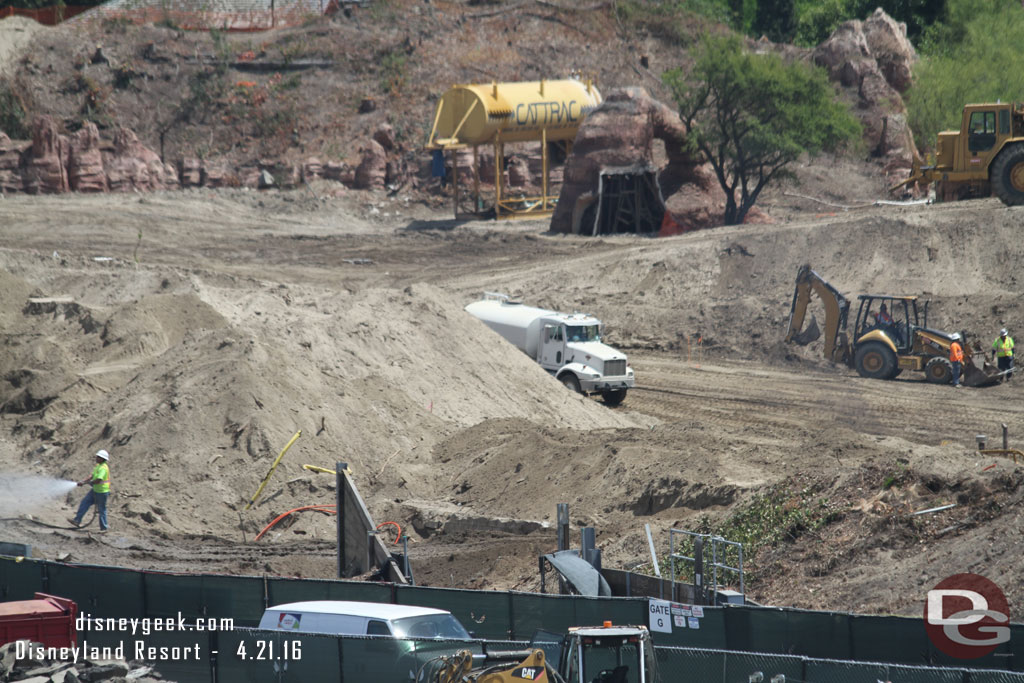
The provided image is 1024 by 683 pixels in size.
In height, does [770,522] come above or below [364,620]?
below

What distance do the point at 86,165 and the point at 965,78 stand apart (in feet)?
122

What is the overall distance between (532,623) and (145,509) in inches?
383

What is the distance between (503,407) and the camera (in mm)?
25562

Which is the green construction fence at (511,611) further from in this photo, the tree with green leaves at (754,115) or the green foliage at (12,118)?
the green foliage at (12,118)

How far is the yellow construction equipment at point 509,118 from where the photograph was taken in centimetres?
4728

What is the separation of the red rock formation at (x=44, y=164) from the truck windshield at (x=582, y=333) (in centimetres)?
2810

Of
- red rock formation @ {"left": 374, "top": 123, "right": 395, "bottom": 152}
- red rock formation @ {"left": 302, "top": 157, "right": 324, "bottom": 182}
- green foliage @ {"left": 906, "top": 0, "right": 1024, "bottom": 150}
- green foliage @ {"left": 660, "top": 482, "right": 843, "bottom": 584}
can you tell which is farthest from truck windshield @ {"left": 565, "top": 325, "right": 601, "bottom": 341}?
red rock formation @ {"left": 374, "top": 123, "right": 395, "bottom": 152}

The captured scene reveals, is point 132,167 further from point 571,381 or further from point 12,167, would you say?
point 571,381

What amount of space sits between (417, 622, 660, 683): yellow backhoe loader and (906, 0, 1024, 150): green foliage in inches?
1814

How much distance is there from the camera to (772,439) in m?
21.9

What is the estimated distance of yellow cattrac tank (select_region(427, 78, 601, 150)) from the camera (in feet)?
155

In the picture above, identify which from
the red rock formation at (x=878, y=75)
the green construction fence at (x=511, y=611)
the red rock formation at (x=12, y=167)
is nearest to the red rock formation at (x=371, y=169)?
the red rock formation at (x=12, y=167)

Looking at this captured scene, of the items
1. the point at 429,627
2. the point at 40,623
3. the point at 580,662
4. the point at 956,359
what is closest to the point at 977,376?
the point at 956,359

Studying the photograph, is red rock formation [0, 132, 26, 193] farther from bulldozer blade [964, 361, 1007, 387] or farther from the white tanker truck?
bulldozer blade [964, 361, 1007, 387]
